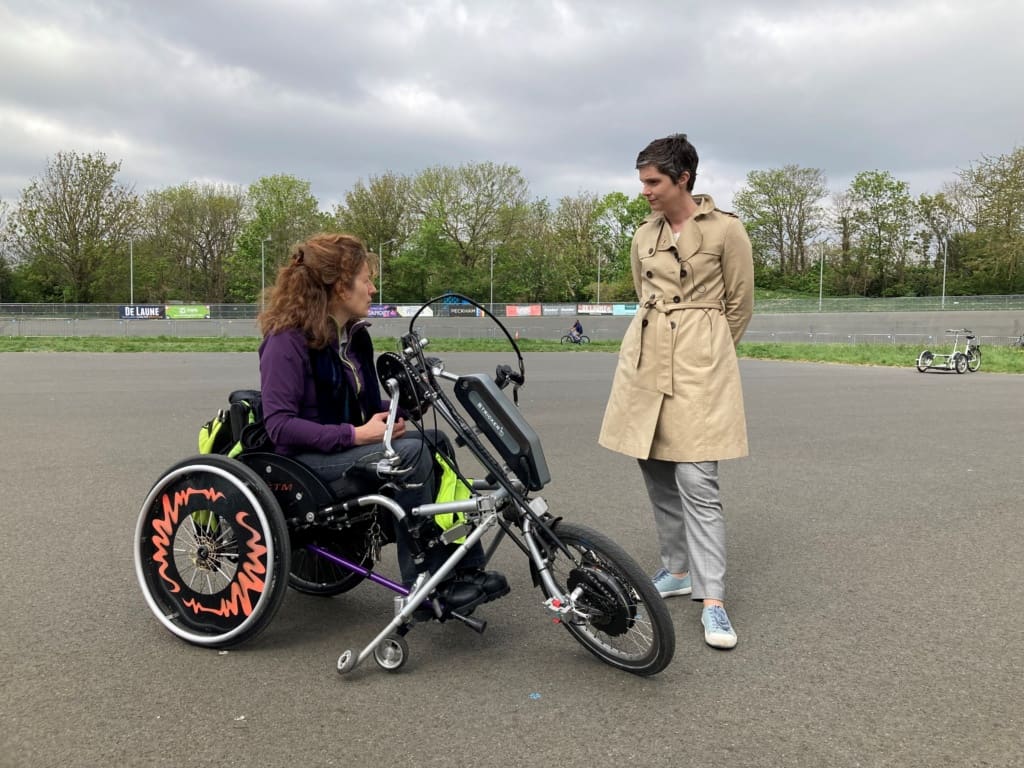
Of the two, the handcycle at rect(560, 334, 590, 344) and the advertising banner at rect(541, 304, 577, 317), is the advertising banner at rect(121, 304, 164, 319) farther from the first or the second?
the handcycle at rect(560, 334, 590, 344)

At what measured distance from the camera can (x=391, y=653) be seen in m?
2.73

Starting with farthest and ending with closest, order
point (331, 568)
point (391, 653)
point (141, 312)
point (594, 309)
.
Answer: point (594, 309) → point (141, 312) → point (331, 568) → point (391, 653)

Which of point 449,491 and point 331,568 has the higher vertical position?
point 449,491

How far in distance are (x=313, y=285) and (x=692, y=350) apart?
1.55 m

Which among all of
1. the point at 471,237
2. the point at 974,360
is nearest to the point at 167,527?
the point at 974,360

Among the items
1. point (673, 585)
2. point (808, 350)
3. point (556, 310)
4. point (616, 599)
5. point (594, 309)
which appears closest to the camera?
point (616, 599)

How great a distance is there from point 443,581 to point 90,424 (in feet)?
23.8

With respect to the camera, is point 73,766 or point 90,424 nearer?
point 73,766

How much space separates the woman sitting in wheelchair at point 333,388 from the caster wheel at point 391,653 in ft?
0.69

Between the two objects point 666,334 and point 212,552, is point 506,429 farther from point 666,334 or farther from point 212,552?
point 212,552

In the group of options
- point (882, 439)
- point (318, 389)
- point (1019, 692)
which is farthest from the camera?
point (882, 439)

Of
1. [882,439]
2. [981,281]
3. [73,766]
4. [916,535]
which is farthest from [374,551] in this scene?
[981,281]

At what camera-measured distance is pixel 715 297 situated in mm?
3197

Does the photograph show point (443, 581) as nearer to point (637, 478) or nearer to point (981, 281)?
point (637, 478)
